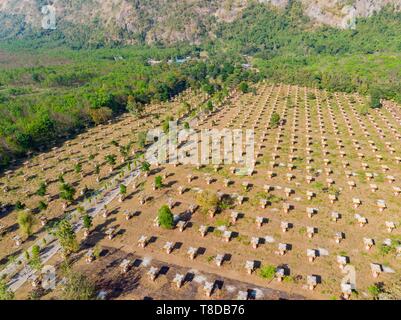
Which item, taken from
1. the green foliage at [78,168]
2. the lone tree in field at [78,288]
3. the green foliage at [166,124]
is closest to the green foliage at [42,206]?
the green foliage at [78,168]

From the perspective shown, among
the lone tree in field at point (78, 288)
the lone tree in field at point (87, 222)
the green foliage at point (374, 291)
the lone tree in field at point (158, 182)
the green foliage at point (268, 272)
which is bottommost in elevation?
the green foliage at point (374, 291)

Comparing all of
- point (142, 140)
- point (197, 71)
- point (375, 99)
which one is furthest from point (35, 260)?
point (197, 71)

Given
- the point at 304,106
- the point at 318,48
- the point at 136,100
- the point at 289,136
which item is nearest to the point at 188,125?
the point at 289,136

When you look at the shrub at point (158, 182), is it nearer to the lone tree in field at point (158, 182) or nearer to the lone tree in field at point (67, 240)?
the lone tree in field at point (158, 182)

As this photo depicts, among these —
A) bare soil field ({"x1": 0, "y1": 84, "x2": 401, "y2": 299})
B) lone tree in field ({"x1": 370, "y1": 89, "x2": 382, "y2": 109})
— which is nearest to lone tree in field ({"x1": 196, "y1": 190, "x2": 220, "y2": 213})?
bare soil field ({"x1": 0, "y1": 84, "x2": 401, "y2": 299})

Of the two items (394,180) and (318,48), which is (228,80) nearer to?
(394,180)

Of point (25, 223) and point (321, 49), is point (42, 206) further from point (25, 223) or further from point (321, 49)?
point (321, 49)

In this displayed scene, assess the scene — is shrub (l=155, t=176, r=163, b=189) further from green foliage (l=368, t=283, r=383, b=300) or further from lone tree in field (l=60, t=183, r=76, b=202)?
green foliage (l=368, t=283, r=383, b=300)
